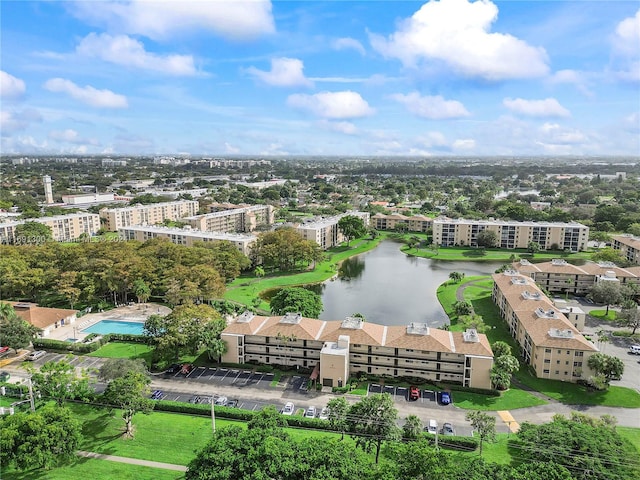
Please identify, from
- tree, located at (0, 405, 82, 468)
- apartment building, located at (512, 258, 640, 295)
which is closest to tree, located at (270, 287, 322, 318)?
tree, located at (0, 405, 82, 468)

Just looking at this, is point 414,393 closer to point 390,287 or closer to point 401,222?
point 390,287

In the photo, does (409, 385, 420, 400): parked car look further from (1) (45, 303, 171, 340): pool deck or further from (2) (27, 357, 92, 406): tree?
(1) (45, 303, 171, 340): pool deck

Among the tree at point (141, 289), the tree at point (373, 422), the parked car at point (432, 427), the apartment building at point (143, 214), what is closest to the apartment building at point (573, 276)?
the parked car at point (432, 427)

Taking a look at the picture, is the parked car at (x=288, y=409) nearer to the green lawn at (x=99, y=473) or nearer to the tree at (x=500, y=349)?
the green lawn at (x=99, y=473)

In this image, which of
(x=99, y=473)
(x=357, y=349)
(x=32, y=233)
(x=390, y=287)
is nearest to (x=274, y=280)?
(x=390, y=287)

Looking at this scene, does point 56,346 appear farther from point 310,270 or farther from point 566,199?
point 566,199

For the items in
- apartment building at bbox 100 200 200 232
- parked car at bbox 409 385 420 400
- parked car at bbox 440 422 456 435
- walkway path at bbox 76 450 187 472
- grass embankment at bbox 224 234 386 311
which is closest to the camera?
walkway path at bbox 76 450 187 472
